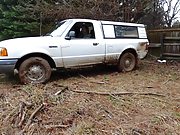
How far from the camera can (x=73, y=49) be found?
7.25 m

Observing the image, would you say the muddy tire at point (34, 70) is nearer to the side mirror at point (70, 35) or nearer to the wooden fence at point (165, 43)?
the side mirror at point (70, 35)

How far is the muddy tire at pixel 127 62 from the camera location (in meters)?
8.50

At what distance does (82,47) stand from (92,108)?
2.90 m

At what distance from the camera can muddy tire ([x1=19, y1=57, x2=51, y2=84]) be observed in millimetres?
6633

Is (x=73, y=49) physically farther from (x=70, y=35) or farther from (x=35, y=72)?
(x=35, y=72)

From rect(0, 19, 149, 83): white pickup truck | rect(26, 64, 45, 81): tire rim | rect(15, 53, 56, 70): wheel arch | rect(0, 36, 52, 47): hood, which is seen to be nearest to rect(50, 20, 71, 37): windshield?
rect(0, 19, 149, 83): white pickup truck

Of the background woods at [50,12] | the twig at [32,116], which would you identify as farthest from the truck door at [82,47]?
the background woods at [50,12]

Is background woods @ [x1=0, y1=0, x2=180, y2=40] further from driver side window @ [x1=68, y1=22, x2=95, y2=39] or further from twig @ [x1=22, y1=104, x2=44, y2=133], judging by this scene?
twig @ [x1=22, y1=104, x2=44, y2=133]

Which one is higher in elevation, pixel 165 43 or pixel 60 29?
pixel 60 29

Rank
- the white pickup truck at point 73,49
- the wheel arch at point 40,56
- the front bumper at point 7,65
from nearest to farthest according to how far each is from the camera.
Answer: the front bumper at point 7,65, the white pickup truck at point 73,49, the wheel arch at point 40,56

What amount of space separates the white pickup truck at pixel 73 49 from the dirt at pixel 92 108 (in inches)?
21.5

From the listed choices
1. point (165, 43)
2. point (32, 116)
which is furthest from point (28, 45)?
point (165, 43)

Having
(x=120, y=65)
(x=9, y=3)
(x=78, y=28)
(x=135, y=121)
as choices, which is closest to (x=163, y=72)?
(x=120, y=65)

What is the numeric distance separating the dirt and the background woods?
4360mm
